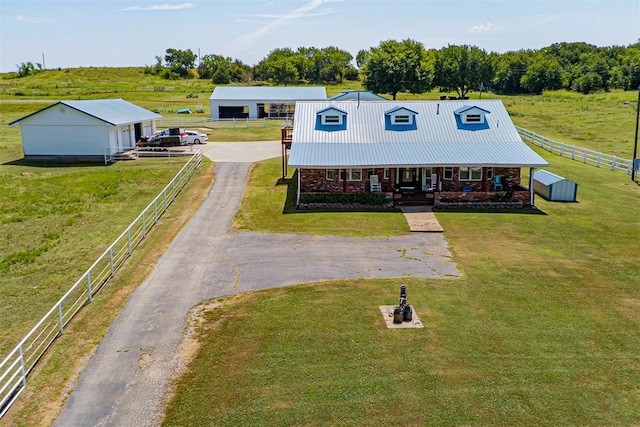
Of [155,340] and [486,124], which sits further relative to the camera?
[486,124]

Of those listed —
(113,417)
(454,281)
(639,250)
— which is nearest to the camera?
(113,417)

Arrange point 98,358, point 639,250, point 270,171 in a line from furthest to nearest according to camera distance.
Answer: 1. point 270,171
2. point 639,250
3. point 98,358

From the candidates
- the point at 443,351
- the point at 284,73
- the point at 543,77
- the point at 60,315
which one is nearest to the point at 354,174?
the point at 443,351

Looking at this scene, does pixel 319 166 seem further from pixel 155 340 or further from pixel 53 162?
pixel 53 162

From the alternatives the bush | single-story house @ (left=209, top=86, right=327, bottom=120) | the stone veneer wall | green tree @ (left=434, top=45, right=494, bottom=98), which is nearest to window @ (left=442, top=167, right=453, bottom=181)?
the bush

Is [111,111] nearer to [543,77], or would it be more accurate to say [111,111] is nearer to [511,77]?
[543,77]

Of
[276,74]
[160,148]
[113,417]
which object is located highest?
[276,74]

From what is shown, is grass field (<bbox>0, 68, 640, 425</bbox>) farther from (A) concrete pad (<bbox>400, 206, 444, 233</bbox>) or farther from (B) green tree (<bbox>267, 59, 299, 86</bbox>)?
(B) green tree (<bbox>267, 59, 299, 86</bbox>)

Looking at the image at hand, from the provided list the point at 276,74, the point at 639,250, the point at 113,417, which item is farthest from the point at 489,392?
the point at 276,74
